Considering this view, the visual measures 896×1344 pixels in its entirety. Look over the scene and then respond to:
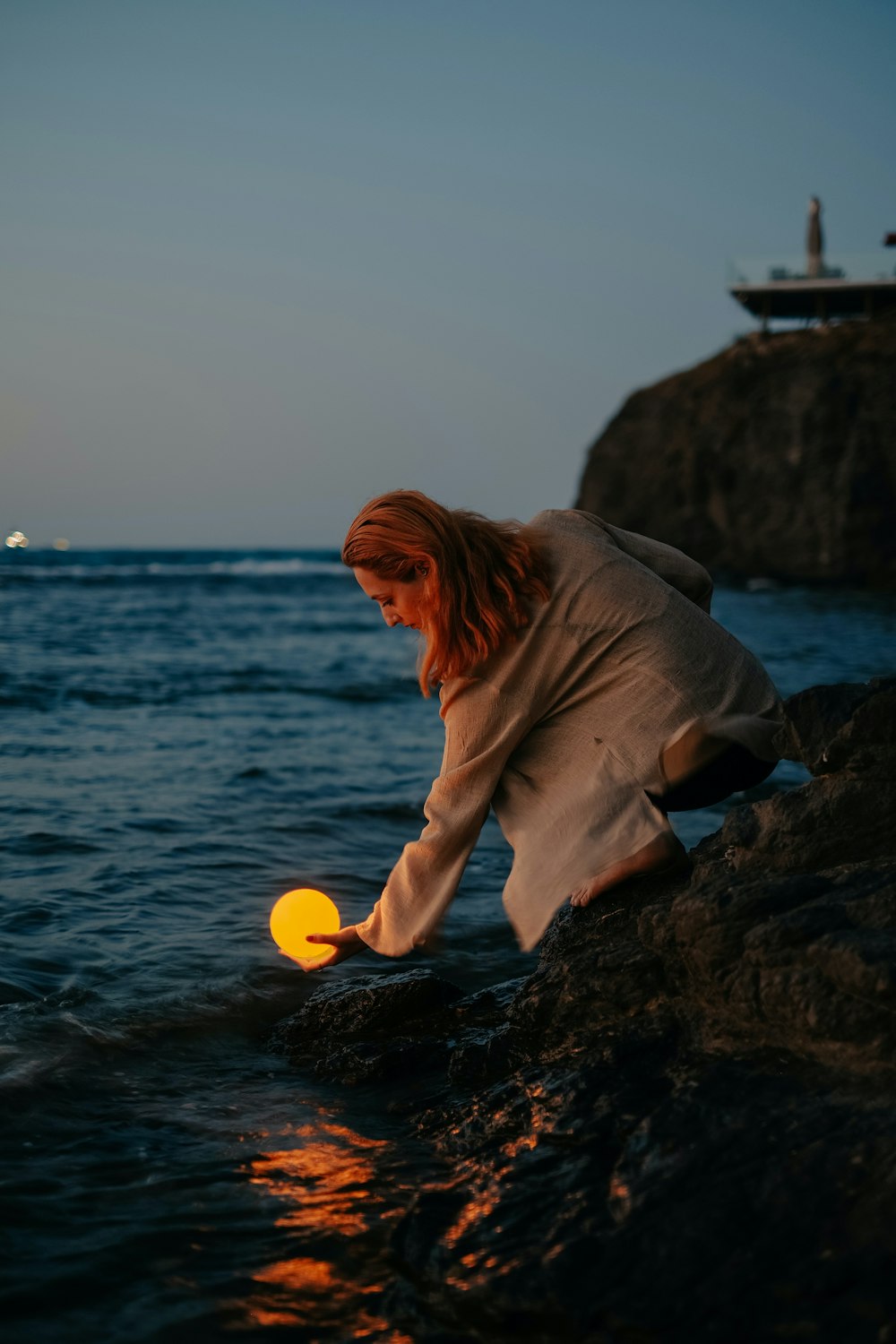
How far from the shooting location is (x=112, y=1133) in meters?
3.42

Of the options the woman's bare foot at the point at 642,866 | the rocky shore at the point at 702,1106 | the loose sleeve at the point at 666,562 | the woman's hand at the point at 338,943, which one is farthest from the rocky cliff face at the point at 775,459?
the woman's hand at the point at 338,943

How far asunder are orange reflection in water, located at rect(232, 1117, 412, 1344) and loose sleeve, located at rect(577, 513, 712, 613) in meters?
2.01

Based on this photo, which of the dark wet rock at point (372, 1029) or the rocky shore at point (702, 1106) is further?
the dark wet rock at point (372, 1029)

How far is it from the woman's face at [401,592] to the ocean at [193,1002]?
1.52m

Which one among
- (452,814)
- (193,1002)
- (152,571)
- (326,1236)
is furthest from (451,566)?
(152,571)

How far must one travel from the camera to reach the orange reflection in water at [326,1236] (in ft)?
8.11

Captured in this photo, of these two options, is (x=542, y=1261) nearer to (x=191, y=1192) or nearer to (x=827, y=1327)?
(x=827, y=1327)

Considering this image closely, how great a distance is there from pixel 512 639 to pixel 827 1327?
1.94 m

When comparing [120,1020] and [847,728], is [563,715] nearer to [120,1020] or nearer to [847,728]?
[847,728]

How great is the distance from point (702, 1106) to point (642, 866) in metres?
1.09

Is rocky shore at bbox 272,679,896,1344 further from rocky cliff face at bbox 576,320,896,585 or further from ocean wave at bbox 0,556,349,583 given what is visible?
ocean wave at bbox 0,556,349,583

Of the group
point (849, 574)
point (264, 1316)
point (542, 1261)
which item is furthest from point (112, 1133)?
point (849, 574)

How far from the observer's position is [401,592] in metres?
3.37

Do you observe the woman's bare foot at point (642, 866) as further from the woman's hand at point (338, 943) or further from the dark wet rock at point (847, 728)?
the woman's hand at point (338, 943)
